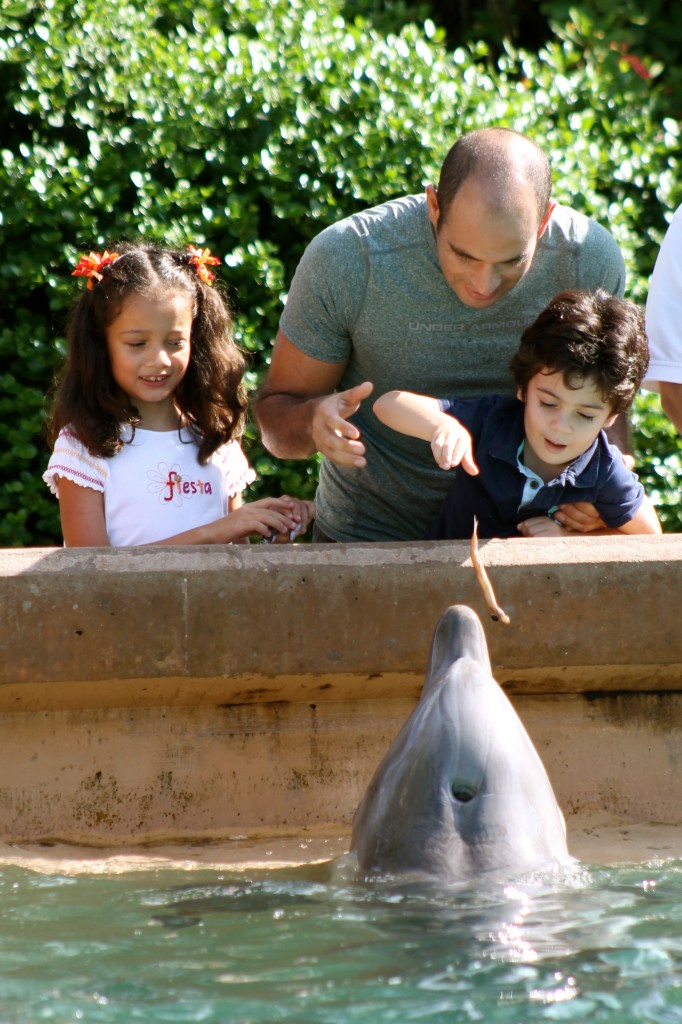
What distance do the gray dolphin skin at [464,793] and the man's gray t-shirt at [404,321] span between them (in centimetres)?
135

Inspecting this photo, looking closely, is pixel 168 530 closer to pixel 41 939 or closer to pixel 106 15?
pixel 41 939

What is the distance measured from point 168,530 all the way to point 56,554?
87 centimetres

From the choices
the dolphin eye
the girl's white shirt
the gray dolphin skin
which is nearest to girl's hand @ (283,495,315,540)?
the girl's white shirt

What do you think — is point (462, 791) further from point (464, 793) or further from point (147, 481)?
point (147, 481)

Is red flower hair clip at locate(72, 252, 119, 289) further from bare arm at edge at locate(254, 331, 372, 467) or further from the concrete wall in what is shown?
the concrete wall

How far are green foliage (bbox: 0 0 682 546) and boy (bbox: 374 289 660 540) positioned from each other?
1544 mm

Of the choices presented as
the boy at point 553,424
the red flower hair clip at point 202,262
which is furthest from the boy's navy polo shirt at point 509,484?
the red flower hair clip at point 202,262

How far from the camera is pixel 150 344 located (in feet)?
12.1

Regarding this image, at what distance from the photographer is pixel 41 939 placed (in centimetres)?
236

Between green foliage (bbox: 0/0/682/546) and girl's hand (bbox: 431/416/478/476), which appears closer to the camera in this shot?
girl's hand (bbox: 431/416/478/476)

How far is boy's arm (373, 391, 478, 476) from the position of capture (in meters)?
2.90

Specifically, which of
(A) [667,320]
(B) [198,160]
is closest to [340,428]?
(A) [667,320]

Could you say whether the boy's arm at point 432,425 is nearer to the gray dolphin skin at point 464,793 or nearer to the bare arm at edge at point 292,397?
the bare arm at edge at point 292,397

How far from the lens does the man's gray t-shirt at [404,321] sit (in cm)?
359
